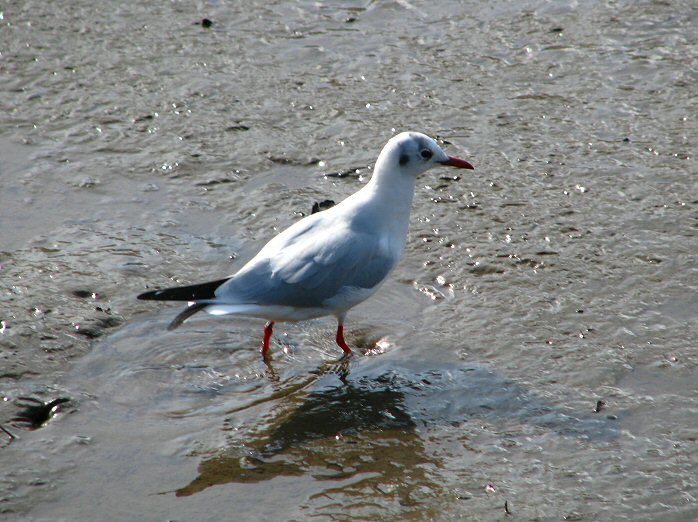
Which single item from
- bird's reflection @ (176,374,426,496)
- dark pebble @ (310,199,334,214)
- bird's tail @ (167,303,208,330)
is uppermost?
dark pebble @ (310,199,334,214)

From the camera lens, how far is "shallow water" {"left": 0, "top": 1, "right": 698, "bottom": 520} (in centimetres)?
462

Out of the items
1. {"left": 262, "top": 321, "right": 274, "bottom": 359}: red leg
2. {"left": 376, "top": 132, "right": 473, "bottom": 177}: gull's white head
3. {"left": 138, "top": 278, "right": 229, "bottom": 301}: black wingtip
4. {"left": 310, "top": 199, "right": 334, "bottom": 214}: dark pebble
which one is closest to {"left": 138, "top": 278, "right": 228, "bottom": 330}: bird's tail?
{"left": 138, "top": 278, "right": 229, "bottom": 301}: black wingtip

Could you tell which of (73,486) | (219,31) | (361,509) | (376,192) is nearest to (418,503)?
(361,509)

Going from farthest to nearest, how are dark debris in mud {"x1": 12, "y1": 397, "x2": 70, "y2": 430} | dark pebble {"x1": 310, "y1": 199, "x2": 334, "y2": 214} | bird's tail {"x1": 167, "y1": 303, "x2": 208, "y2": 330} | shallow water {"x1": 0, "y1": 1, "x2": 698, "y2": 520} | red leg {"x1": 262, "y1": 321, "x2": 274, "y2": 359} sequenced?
1. dark pebble {"x1": 310, "y1": 199, "x2": 334, "y2": 214}
2. red leg {"x1": 262, "y1": 321, "x2": 274, "y2": 359}
3. bird's tail {"x1": 167, "y1": 303, "x2": 208, "y2": 330}
4. dark debris in mud {"x1": 12, "y1": 397, "x2": 70, "y2": 430}
5. shallow water {"x1": 0, "y1": 1, "x2": 698, "y2": 520}

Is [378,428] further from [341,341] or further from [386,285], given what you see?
[386,285]

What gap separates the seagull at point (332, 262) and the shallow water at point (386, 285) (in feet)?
1.18

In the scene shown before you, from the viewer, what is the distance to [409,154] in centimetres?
571

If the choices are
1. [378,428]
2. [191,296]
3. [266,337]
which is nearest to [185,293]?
[191,296]

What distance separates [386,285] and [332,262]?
789 millimetres

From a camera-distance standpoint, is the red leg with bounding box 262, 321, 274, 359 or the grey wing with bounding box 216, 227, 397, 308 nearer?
the grey wing with bounding box 216, 227, 397, 308

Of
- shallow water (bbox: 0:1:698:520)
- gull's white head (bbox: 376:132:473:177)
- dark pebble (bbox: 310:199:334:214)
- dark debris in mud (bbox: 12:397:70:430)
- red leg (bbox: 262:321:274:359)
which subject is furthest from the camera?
dark pebble (bbox: 310:199:334:214)

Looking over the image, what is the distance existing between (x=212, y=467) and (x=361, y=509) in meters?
0.75

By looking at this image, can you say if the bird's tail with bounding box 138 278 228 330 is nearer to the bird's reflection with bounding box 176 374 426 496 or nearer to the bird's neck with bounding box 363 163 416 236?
the bird's reflection with bounding box 176 374 426 496

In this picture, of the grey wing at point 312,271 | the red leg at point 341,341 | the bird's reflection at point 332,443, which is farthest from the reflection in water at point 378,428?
the grey wing at point 312,271
